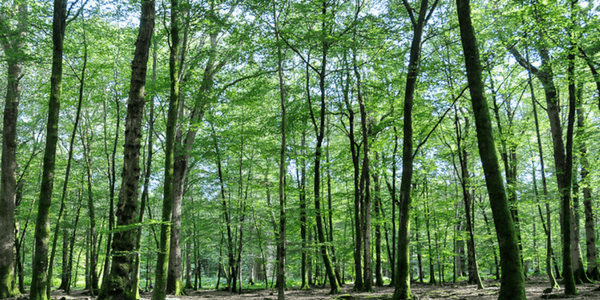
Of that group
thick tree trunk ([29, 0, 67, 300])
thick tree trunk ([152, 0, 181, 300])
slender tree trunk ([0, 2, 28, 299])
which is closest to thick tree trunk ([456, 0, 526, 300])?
thick tree trunk ([152, 0, 181, 300])

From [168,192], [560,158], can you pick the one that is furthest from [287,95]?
[560,158]

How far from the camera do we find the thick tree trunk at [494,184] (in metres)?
5.20

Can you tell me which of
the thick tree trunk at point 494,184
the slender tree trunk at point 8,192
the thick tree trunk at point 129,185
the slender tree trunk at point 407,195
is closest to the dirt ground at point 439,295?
the slender tree trunk at point 407,195

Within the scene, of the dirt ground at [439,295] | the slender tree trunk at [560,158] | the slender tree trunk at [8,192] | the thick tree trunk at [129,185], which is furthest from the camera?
the slender tree trunk at [8,192]

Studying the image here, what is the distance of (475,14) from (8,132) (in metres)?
16.1

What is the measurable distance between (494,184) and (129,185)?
247 inches

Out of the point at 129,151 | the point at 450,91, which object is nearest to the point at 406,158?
the point at 450,91

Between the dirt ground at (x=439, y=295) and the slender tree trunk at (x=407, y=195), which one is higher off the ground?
the slender tree trunk at (x=407, y=195)

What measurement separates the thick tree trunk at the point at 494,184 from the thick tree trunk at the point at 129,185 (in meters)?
5.89

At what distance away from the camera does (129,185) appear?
6.50 metres

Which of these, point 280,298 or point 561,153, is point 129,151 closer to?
point 280,298

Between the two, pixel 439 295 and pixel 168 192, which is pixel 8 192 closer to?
pixel 168 192

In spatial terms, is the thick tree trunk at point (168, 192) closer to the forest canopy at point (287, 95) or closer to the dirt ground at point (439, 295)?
the forest canopy at point (287, 95)

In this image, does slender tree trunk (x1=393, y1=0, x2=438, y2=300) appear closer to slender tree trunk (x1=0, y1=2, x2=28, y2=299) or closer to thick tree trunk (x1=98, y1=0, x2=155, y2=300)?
thick tree trunk (x1=98, y1=0, x2=155, y2=300)
